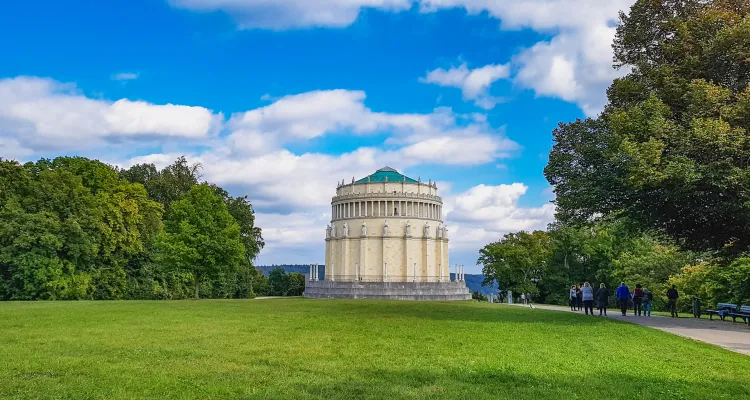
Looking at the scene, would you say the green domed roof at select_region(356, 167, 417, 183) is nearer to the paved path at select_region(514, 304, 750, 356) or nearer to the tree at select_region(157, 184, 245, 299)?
the tree at select_region(157, 184, 245, 299)

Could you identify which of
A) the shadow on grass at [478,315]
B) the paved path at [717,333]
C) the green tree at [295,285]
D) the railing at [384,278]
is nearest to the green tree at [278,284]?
the green tree at [295,285]

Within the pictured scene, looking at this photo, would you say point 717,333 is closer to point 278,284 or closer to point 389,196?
point 389,196

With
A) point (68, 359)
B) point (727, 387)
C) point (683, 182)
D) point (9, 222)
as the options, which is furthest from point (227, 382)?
point (9, 222)

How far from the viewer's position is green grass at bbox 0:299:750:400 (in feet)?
29.3

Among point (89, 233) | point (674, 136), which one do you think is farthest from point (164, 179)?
point (674, 136)

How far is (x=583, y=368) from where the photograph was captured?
439 inches

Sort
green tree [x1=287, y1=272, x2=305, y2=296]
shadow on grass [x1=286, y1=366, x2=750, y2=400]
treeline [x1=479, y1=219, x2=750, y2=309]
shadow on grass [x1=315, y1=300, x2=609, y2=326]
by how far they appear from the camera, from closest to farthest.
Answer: shadow on grass [x1=286, y1=366, x2=750, y2=400] → shadow on grass [x1=315, y1=300, x2=609, y2=326] → treeline [x1=479, y1=219, x2=750, y2=309] → green tree [x1=287, y1=272, x2=305, y2=296]

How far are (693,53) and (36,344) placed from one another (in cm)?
2492

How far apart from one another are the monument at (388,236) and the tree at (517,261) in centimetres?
1075

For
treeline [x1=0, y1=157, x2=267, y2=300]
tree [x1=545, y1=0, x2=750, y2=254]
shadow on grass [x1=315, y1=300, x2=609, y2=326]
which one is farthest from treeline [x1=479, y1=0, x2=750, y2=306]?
treeline [x1=0, y1=157, x2=267, y2=300]

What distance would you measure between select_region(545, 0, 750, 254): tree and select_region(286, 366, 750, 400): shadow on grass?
36.2ft

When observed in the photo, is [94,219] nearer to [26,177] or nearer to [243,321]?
[26,177]

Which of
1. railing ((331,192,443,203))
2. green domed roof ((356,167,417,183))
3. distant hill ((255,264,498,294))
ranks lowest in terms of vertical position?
distant hill ((255,264,498,294))

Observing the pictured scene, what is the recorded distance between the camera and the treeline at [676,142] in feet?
65.7
